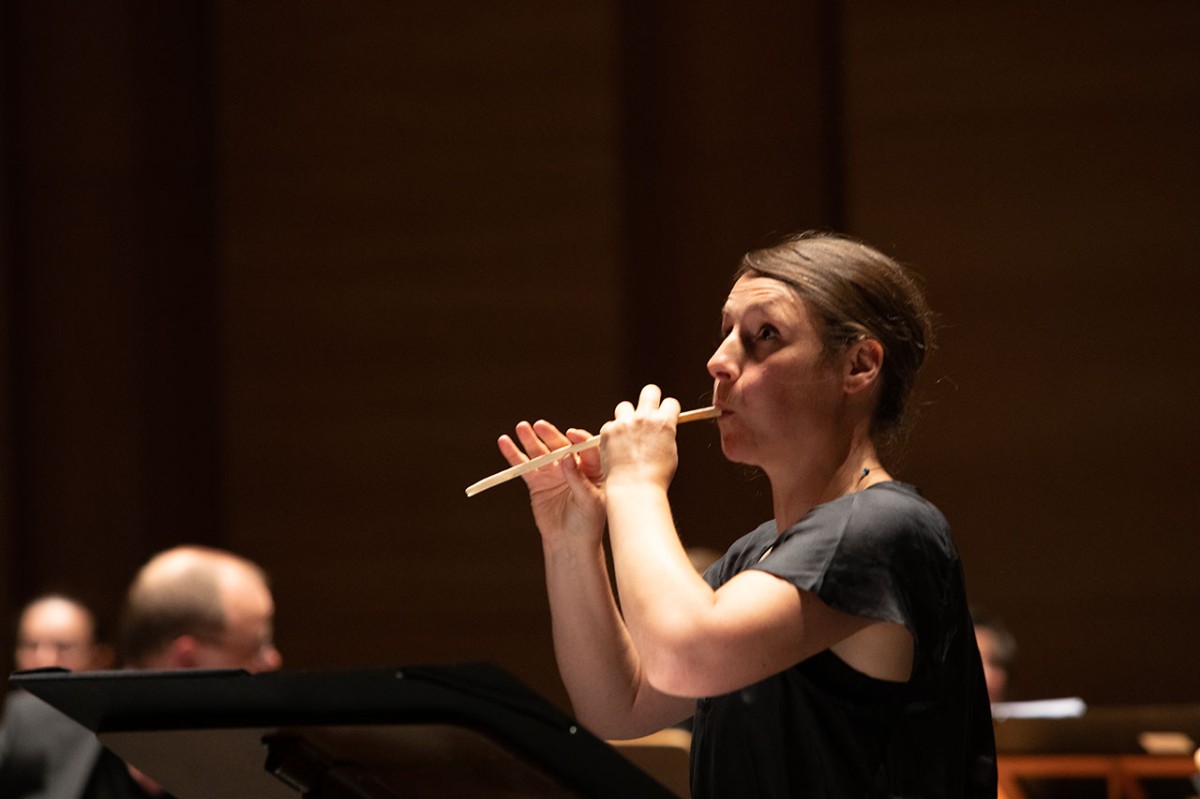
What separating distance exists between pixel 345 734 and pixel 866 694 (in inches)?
→ 17.7

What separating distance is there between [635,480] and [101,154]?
424cm

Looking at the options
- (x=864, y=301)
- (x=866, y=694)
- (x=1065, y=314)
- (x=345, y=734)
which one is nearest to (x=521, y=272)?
(x=1065, y=314)

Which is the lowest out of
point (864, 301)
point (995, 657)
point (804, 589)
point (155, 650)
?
point (995, 657)

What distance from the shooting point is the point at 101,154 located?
16.9ft

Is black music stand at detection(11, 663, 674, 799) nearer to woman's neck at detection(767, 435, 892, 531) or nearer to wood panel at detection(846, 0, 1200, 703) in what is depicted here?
woman's neck at detection(767, 435, 892, 531)

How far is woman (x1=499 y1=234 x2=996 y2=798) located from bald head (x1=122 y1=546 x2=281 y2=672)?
52.4 inches

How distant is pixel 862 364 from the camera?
1471 millimetres

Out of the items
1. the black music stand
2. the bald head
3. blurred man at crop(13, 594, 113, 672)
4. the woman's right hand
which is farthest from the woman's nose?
blurred man at crop(13, 594, 113, 672)

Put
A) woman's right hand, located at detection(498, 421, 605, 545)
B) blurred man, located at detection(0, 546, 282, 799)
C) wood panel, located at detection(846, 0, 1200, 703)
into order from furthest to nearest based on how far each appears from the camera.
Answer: wood panel, located at detection(846, 0, 1200, 703)
blurred man, located at detection(0, 546, 282, 799)
woman's right hand, located at detection(498, 421, 605, 545)

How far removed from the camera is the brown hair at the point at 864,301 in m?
1.46

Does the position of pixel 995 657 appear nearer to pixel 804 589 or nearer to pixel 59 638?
pixel 59 638

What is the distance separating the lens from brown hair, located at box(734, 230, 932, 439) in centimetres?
146

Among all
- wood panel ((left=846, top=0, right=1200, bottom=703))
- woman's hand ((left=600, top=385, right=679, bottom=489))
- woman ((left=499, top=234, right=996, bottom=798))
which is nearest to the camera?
woman ((left=499, top=234, right=996, bottom=798))

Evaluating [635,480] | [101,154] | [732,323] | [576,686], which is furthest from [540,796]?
[101,154]
